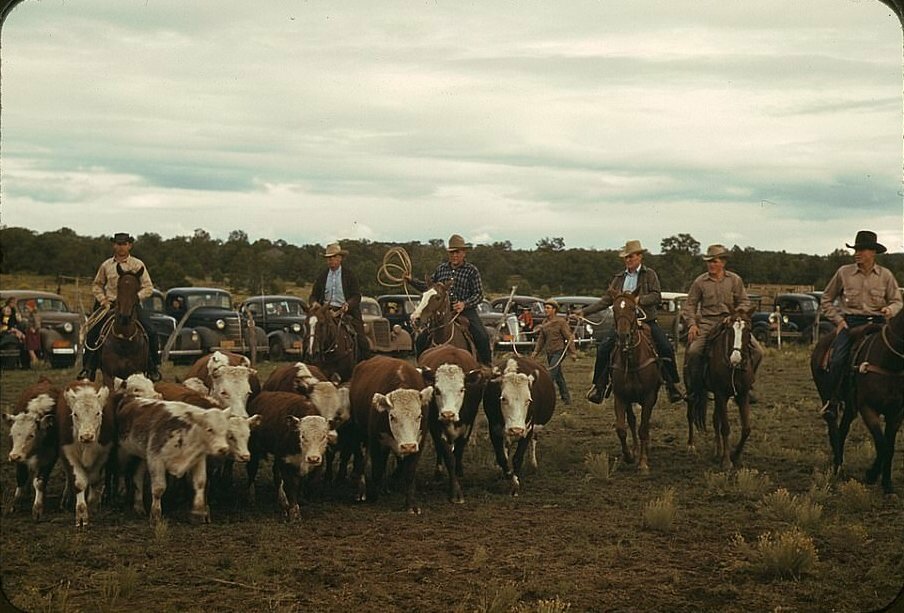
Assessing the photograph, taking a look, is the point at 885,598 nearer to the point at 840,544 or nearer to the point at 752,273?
the point at 840,544

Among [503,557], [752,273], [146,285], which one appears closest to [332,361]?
[146,285]

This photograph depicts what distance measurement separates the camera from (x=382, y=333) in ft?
92.8

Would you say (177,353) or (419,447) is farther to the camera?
(177,353)

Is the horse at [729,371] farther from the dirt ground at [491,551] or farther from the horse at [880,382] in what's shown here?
the horse at [880,382]

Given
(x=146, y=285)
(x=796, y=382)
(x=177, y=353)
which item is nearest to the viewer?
(x=146, y=285)

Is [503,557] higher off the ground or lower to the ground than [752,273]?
lower

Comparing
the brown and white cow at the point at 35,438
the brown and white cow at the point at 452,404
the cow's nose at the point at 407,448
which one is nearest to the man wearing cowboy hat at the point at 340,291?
the brown and white cow at the point at 452,404

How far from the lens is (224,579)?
7527 mm

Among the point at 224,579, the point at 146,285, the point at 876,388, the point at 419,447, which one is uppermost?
the point at 146,285

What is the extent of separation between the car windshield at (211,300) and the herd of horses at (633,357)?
52.0 ft

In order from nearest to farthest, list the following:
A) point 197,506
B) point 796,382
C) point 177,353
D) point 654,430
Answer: point 197,506
point 654,430
point 796,382
point 177,353

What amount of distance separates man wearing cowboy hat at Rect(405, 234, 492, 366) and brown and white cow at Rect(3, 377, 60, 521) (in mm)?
5030

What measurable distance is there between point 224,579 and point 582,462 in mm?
6100

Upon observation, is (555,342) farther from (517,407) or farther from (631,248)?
(517,407)
